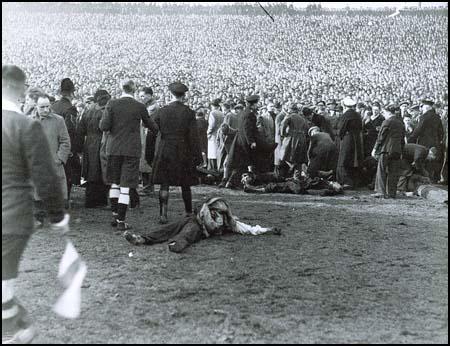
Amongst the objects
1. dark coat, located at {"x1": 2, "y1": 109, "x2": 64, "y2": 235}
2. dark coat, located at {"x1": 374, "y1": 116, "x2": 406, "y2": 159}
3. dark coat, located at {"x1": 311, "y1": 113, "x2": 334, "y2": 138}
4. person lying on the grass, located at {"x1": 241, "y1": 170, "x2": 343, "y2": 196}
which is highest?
dark coat, located at {"x1": 311, "y1": 113, "x2": 334, "y2": 138}

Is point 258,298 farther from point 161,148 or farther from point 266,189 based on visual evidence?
point 266,189

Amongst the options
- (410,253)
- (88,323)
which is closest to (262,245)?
(410,253)

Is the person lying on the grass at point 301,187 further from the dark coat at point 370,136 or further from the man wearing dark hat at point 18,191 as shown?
the man wearing dark hat at point 18,191

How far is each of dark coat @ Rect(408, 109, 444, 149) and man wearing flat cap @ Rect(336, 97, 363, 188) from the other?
1453 millimetres

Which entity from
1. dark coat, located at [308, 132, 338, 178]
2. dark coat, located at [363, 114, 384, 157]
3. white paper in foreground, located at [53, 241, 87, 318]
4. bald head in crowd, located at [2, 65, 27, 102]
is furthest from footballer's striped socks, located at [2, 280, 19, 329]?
dark coat, located at [363, 114, 384, 157]

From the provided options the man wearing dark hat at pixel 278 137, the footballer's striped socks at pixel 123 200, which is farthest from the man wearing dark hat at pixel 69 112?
the man wearing dark hat at pixel 278 137

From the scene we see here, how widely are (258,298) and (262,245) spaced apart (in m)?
2.06

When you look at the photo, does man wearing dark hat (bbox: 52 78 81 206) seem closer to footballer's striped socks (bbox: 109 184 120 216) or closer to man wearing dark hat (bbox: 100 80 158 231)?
footballer's striped socks (bbox: 109 184 120 216)

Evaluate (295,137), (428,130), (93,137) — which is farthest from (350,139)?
(93,137)

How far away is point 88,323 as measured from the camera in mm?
4391

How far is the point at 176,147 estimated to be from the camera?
27.2 feet

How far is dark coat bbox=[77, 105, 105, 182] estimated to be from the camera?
9259mm

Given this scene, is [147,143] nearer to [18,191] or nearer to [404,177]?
Result: [404,177]

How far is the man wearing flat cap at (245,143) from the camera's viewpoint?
12062mm
